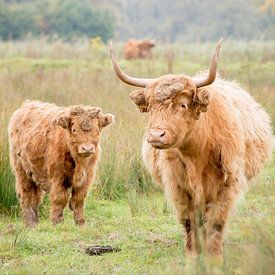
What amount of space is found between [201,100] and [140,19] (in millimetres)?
64112

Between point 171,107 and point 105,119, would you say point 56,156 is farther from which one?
point 171,107

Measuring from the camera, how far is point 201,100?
5.81 meters

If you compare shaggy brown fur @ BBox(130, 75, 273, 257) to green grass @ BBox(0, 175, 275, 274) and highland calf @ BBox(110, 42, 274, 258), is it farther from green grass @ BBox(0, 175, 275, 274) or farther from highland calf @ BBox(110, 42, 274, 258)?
green grass @ BBox(0, 175, 275, 274)

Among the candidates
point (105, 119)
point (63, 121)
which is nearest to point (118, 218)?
point (105, 119)

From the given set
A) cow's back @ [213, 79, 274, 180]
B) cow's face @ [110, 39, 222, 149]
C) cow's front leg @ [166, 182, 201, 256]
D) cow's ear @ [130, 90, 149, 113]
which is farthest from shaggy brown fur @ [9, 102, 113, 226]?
cow's face @ [110, 39, 222, 149]

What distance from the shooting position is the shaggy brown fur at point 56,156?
7.81m

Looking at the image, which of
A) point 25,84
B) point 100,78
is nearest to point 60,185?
point 25,84

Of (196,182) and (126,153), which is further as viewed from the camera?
(126,153)

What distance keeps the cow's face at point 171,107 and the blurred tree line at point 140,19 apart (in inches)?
1172

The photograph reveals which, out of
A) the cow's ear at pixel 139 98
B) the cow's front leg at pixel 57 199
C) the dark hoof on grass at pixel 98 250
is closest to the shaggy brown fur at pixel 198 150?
the cow's ear at pixel 139 98

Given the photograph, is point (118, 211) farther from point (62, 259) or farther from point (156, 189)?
point (62, 259)

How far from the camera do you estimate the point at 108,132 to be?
404 inches

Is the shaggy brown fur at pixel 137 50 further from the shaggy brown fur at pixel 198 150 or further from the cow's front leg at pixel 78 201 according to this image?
the shaggy brown fur at pixel 198 150

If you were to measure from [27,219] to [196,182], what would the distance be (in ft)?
8.42
